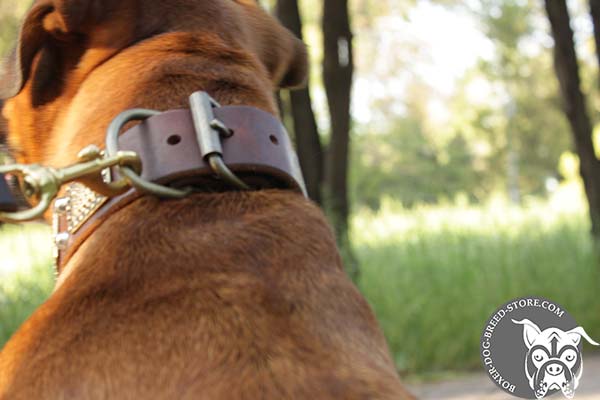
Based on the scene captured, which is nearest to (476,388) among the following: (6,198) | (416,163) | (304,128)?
(304,128)

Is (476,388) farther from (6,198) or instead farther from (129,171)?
(129,171)

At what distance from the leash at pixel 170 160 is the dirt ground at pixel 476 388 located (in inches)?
165

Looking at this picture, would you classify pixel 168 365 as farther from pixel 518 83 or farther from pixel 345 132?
pixel 518 83

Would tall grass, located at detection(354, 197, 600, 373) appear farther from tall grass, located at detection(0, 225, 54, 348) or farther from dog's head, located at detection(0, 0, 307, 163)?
dog's head, located at detection(0, 0, 307, 163)

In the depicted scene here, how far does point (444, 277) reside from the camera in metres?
8.49

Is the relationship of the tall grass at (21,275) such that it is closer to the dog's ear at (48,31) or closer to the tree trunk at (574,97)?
the dog's ear at (48,31)

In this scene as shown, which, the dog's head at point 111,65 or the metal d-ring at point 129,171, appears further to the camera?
the dog's head at point 111,65

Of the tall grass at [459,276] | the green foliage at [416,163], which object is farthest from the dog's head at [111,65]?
the green foliage at [416,163]

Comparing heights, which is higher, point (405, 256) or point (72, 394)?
point (72, 394)

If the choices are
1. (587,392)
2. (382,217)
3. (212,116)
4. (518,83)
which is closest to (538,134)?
(518,83)

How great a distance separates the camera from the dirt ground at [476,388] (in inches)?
238

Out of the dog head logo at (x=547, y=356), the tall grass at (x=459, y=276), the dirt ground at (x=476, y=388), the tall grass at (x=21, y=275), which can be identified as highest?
the dog head logo at (x=547, y=356)

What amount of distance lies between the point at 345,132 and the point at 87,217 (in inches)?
227

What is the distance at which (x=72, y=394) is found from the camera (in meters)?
1.46
